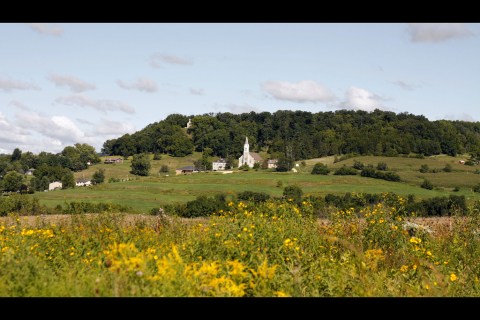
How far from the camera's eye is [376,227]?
32.4ft

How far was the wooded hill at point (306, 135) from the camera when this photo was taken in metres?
117

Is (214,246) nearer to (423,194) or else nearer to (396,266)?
(396,266)

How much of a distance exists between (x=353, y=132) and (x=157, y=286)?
436 ft

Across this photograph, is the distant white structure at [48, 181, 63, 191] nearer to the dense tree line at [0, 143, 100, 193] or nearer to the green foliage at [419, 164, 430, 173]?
the dense tree line at [0, 143, 100, 193]

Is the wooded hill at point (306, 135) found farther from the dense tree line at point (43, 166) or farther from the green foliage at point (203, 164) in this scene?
the dense tree line at point (43, 166)

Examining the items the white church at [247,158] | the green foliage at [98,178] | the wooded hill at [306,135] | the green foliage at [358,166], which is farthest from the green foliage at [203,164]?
the green foliage at [358,166]

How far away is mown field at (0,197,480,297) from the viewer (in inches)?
166

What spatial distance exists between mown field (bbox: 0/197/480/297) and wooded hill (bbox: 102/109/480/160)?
105556 millimetres

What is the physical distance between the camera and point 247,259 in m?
6.76

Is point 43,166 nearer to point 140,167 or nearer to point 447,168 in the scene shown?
point 140,167

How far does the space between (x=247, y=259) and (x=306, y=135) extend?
143614mm

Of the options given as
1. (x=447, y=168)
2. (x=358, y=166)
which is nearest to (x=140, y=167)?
(x=358, y=166)
